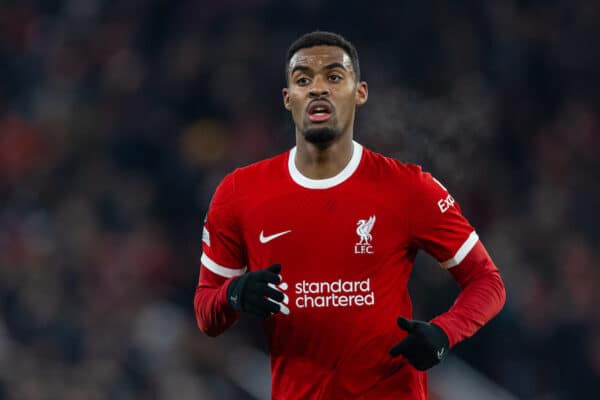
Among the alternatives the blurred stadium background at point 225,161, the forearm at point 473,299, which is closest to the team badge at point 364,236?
the forearm at point 473,299

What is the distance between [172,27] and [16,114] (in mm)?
1464

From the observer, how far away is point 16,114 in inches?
327

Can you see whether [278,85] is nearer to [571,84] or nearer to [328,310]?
[571,84]

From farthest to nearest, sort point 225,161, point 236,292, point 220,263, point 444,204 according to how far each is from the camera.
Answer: point 225,161 → point 220,263 → point 444,204 → point 236,292

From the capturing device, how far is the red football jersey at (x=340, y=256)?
3.51 metres

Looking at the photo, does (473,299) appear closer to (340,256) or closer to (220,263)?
(340,256)

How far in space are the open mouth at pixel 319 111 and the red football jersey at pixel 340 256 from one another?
0.70ft

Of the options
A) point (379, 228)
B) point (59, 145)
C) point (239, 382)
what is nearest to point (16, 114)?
point (59, 145)

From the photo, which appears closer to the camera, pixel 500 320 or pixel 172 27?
pixel 500 320

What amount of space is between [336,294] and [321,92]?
2.33 feet

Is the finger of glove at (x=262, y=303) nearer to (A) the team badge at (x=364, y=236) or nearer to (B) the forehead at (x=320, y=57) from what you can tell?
(A) the team badge at (x=364, y=236)

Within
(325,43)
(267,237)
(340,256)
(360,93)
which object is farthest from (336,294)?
(325,43)

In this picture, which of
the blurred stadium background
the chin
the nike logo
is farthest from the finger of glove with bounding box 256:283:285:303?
the blurred stadium background

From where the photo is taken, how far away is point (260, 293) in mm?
3172
